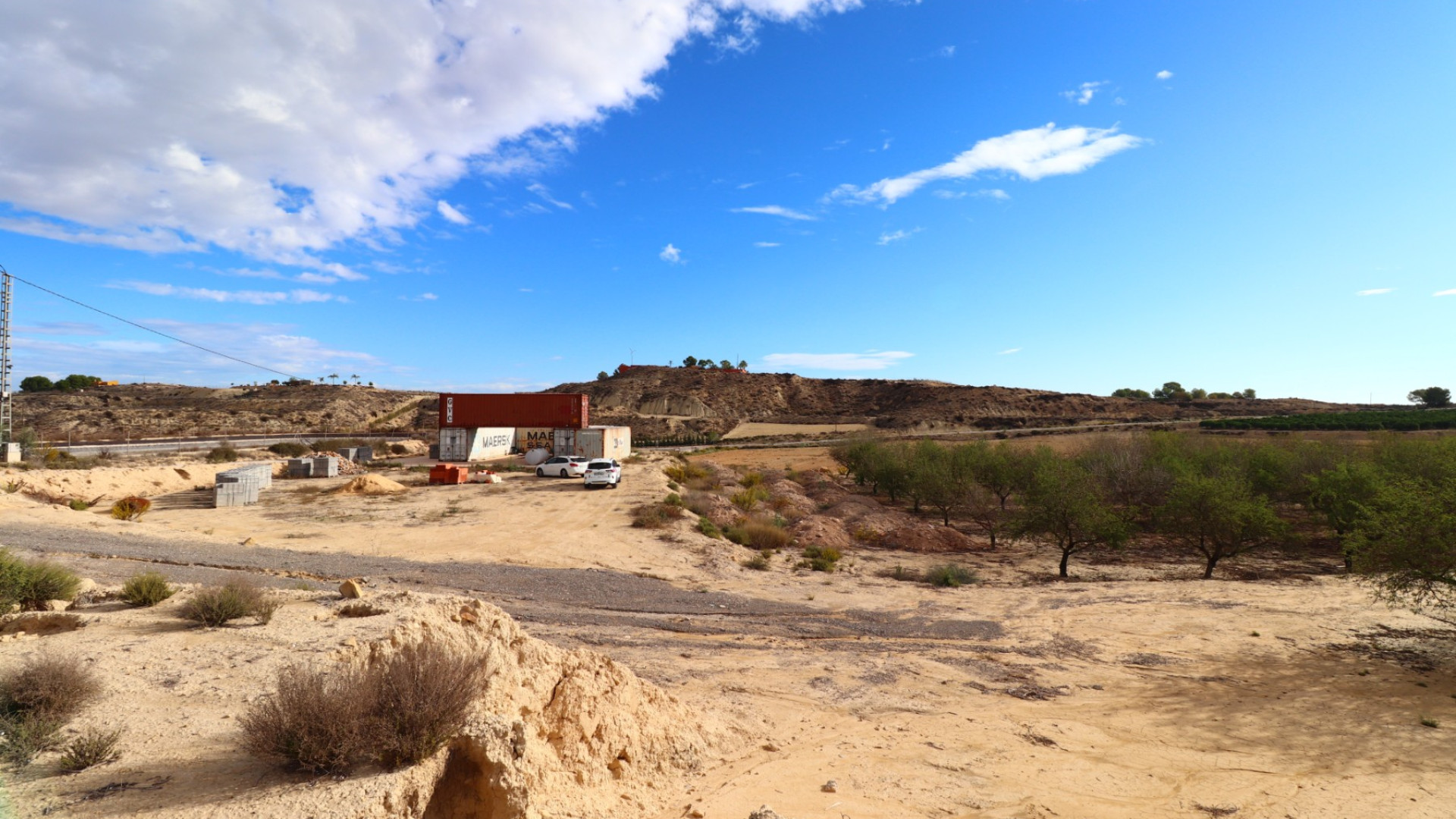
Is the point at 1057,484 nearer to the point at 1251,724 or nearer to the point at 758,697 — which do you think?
the point at 1251,724

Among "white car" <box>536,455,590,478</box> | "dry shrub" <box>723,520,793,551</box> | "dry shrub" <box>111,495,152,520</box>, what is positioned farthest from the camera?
"white car" <box>536,455,590,478</box>

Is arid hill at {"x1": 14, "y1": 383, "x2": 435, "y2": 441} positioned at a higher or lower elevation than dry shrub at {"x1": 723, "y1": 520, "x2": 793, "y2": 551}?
higher

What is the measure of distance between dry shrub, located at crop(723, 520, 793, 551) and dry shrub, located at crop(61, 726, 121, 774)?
21.1m

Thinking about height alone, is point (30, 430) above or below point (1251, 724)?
above

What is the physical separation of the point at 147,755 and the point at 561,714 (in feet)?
11.6

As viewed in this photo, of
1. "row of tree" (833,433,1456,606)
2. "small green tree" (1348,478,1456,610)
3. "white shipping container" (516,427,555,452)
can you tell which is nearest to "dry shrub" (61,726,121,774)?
"small green tree" (1348,478,1456,610)

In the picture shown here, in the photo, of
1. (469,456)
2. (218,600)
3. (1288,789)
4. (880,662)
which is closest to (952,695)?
(880,662)

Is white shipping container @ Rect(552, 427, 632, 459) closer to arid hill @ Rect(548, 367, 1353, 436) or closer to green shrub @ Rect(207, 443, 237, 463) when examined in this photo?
green shrub @ Rect(207, 443, 237, 463)

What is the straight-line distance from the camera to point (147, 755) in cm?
541

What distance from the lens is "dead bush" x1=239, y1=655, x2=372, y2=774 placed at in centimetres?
514

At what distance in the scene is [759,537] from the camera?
26.4 metres

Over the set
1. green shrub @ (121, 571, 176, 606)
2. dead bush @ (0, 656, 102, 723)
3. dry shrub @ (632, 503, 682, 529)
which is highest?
dead bush @ (0, 656, 102, 723)

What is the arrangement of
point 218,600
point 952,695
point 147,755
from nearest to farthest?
point 147,755 → point 218,600 → point 952,695

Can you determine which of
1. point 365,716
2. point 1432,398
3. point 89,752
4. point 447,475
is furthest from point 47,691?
point 1432,398
